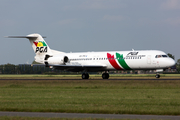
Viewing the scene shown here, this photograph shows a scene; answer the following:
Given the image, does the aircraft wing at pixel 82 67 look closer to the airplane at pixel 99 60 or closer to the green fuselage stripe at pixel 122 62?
the airplane at pixel 99 60

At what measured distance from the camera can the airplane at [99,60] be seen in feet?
147

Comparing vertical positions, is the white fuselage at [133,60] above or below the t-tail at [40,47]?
below

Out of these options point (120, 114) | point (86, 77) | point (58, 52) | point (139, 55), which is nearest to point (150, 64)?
point (139, 55)

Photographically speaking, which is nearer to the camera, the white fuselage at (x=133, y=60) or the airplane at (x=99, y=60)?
the white fuselage at (x=133, y=60)

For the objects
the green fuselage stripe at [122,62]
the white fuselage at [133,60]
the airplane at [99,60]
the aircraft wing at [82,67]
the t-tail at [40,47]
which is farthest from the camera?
the t-tail at [40,47]

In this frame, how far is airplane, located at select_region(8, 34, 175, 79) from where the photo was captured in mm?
44906

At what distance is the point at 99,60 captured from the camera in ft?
161

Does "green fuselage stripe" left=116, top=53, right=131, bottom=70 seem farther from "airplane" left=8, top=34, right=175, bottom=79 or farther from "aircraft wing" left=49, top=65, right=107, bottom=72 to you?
"aircraft wing" left=49, top=65, right=107, bottom=72

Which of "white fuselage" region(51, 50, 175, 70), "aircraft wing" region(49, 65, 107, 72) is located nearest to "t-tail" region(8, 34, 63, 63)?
"aircraft wing" region(49, 65, 107, 72)

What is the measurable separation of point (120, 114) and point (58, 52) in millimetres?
42381

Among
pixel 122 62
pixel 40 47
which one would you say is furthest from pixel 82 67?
pixel 40 47

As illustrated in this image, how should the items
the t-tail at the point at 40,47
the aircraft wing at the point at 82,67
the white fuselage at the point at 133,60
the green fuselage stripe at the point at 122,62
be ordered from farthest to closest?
1. the t-tail at the point at 40,47
2. the aircraft wing at the point at 82,67
3. the green fuselage stripe at the point at 122,62
4. the white fuselage at the point at 133,60

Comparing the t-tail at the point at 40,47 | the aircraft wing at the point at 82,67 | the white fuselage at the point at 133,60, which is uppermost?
the t-tail at the point at 40,47

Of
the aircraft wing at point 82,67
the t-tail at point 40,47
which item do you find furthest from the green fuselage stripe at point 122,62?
the t-tail at point 40,47
